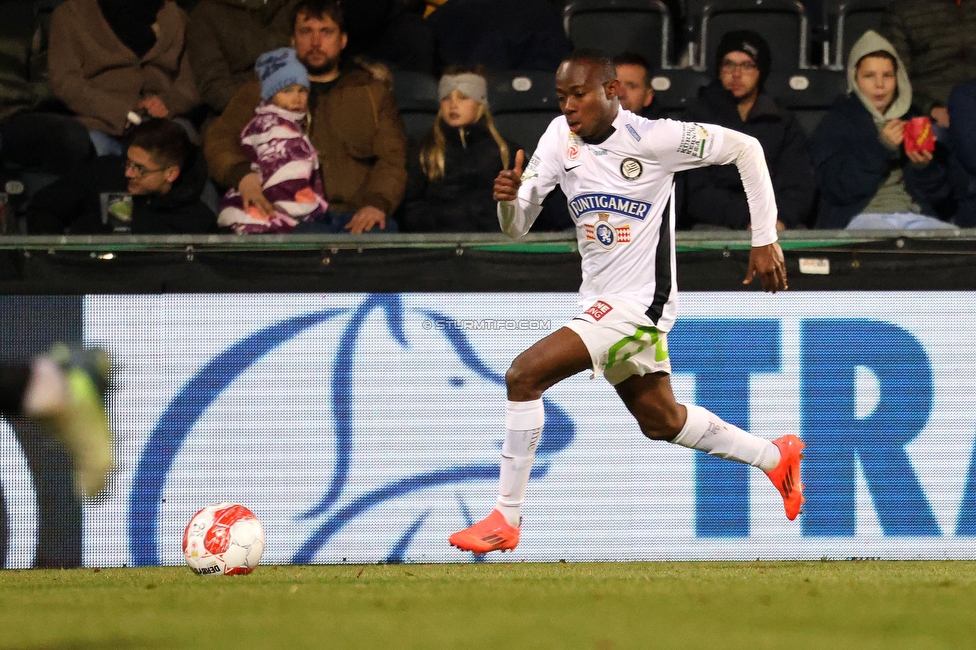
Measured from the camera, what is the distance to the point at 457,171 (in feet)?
25.4

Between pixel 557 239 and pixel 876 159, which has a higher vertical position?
pixel 876 159

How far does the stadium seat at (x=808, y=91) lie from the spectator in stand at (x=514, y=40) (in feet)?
4.75

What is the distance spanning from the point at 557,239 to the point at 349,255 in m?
1.11

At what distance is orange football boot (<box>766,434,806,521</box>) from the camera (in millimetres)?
6215

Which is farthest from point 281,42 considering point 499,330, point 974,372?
point 974,372

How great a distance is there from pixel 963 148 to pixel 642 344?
133 inches

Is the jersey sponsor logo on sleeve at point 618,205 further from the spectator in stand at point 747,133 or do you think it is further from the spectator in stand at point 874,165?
the spectator in stand at point 874,165

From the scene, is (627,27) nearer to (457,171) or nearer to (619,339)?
(457,171)

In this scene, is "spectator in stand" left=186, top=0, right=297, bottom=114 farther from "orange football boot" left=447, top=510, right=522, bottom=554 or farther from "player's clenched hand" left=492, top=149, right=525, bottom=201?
"orange football boot" left=447, top=510, right=522, bottom=554

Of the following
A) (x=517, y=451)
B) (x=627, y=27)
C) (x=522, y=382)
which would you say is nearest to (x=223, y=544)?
(x=517, y=451)

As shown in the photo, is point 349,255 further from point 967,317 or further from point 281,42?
point 967,317

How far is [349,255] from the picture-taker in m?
6.90

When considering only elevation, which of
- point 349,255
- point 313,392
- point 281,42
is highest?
point 281,42

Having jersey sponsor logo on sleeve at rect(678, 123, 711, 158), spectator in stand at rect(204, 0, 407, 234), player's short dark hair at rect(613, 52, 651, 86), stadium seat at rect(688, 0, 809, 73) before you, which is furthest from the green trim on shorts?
stadium seat at rect(688, 0, 809, 73)
